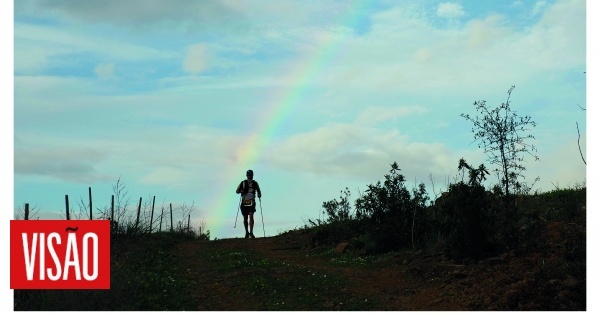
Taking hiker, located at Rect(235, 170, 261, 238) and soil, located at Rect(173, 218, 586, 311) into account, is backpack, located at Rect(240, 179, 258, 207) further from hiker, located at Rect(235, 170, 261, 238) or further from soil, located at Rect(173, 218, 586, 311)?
soil, located at Rect(173, 218, 586, 311)

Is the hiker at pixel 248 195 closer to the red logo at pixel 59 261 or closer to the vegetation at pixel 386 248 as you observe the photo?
the vegetation at pixel 386 248

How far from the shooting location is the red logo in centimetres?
1245

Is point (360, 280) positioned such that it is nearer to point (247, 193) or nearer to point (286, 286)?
point (286, 286)

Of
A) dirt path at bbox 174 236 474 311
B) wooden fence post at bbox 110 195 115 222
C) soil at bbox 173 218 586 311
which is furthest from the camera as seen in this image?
wooden fence post at bbox 110 195 115 222

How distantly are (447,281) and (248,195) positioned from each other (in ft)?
40.2

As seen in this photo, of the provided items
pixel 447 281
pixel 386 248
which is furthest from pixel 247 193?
pixel 447 281

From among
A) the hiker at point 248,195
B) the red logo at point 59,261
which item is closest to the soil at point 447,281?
the red logo at point 59,261

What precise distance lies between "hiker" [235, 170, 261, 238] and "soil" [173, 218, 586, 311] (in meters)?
6.35

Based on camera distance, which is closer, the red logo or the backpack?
the red logo

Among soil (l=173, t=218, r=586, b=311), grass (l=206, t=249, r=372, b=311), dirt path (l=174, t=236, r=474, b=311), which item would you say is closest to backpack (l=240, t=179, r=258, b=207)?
dirt path (l=174, t=236, r=474, b=311)

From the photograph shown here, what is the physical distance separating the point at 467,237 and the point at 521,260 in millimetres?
1376

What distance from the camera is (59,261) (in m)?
12.6

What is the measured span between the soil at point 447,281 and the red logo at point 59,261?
6.84ft

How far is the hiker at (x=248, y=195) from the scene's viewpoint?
80.8 ft
